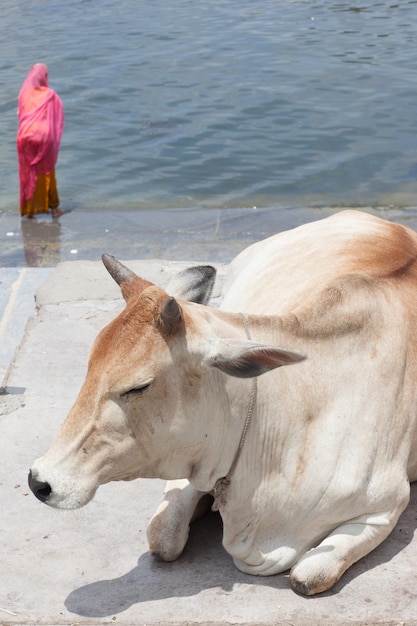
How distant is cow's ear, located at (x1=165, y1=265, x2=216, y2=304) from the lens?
363 centimetres

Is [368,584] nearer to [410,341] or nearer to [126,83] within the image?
[410,341]

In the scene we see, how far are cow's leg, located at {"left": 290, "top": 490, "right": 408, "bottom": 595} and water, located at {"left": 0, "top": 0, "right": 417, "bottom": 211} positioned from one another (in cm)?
712

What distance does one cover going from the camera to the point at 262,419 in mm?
3371

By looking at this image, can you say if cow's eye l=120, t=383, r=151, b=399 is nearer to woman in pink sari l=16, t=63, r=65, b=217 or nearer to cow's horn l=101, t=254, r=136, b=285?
cow's horn l=101, t=254, r=136, b=285

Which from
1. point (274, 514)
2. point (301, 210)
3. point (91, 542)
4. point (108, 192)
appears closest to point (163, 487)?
point (91, 542)

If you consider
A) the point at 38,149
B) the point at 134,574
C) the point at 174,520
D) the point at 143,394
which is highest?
the point at 143,394

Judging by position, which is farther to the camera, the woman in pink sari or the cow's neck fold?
the woman in pink sari

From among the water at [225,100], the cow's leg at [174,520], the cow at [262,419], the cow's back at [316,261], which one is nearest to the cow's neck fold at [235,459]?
the cow at [262,419]

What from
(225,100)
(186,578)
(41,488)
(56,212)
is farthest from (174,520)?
(225,100)

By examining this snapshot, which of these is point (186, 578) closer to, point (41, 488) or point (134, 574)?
point (134, 574)

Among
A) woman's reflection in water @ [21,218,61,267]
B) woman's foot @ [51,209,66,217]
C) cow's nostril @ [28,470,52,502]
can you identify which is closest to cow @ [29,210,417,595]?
cow's nostril @ [28,470,52,502]

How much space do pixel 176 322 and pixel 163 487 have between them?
3.89 feet

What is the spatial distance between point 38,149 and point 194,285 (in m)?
6.86

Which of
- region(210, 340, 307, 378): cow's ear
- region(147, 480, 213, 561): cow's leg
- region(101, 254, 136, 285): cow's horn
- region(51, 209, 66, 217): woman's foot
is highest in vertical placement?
region(101, 254, 136, 285): cow's horn
